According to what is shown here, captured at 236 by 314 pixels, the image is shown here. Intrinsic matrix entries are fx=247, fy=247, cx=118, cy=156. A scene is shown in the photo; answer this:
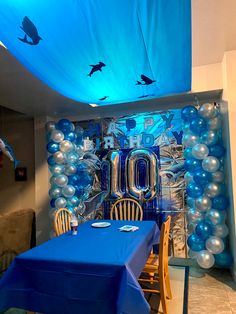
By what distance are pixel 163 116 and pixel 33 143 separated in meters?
2.63

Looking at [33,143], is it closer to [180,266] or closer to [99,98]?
[99,98]

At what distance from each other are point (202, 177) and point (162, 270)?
1.39 m

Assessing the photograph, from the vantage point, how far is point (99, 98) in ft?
9.66

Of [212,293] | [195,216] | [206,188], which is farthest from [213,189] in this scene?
[212,293]

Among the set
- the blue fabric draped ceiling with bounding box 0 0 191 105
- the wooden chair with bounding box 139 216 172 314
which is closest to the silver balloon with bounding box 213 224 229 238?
the wooden chair with bounding box 139 216 172 314

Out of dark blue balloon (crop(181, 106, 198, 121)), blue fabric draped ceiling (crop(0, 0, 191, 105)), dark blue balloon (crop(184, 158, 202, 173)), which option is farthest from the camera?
dark blue balloon (crop(181, 106, 198, 121))

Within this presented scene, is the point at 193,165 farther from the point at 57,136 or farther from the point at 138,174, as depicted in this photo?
the point at 57,136

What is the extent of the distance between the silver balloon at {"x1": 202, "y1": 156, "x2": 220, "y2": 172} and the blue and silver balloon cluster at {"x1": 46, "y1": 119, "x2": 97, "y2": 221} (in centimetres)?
200

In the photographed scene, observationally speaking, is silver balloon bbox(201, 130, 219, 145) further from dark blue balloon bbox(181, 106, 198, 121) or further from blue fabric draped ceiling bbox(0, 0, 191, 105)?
blue fabric draped ceiling bbox(0, 0, 191, 105)

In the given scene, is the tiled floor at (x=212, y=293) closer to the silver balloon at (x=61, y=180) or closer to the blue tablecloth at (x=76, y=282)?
the blue tablecloth at (x=76, y=282)

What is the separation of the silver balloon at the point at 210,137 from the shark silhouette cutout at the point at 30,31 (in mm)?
2308

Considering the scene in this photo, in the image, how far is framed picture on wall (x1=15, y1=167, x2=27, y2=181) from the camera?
4.97 metres

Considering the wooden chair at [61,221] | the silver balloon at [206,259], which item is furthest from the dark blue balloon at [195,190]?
the wooden chair at [61,221]

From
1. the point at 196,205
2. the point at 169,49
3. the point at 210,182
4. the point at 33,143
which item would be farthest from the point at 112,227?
the point at 33,143
